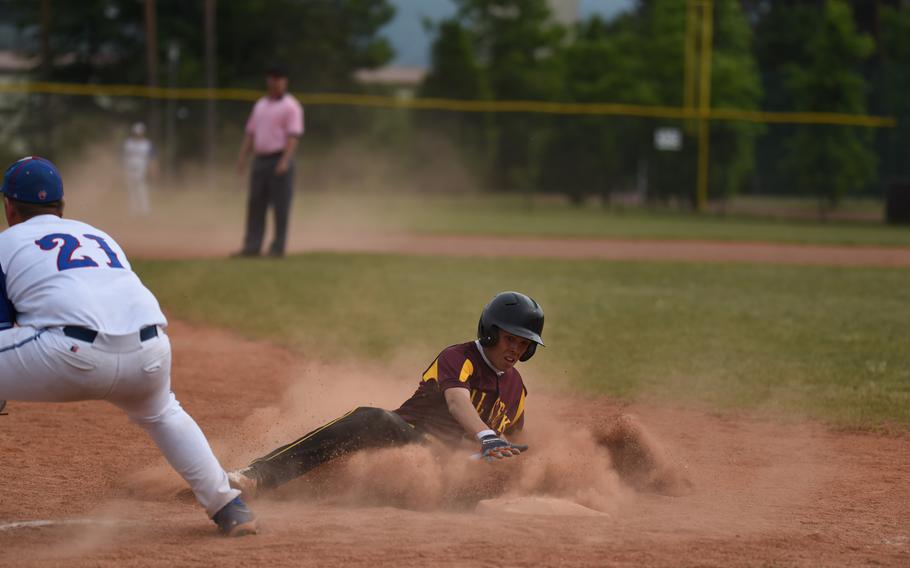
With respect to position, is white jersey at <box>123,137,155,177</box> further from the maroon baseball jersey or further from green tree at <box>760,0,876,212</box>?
the maroon baseball jersey

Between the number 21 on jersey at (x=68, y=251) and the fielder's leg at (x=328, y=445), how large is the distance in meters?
1.20

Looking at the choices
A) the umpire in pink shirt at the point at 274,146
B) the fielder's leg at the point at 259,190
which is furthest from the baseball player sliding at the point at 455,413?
the fielder's leg at the point at 259,190

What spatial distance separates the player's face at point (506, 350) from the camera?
500 cm

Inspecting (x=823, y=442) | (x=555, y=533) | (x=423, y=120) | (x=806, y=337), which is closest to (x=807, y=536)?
(x=555, y=533)

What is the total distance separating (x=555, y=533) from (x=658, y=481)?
1.20 meters

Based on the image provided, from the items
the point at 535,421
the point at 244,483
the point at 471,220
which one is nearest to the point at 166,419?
the point at 244,483

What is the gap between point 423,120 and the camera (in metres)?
31.8

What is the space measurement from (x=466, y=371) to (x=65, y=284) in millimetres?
1791

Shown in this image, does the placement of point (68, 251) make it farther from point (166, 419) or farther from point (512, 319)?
point (512, 319)

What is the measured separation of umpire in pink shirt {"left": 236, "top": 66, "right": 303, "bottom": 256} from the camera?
1476cm

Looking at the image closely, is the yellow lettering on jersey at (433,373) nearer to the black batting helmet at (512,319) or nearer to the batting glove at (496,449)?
the black batting helmet at (512,319)

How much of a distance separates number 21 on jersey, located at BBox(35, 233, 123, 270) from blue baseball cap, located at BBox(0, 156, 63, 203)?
0.19 m

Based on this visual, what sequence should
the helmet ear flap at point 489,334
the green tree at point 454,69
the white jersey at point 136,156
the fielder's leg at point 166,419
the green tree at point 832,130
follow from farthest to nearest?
the green tree at point 454,69
the green tree at point 832,130
the white jersey at point 136,156
the helmet ear flap at point 489,334
the fielder's leg at point 166,419

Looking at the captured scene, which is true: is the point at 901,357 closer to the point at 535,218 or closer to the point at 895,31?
the point at 535,218
